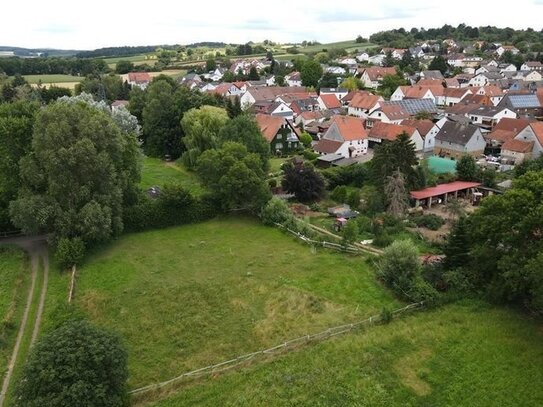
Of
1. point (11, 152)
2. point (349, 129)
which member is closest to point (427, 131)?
point (349, 129)

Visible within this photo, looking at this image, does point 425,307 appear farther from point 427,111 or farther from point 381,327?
point 427,111

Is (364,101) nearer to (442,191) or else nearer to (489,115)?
(489,115)

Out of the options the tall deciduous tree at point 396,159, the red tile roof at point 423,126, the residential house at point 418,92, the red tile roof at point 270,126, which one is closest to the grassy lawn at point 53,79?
the red tile roof at point 270,126

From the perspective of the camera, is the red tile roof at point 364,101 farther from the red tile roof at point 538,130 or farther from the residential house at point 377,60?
the residential house at point 377,60

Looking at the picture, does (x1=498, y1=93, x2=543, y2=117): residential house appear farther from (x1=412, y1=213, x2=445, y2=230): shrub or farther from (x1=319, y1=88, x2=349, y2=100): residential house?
(x1=412, y1=213, x2=445, y2=230): shrub

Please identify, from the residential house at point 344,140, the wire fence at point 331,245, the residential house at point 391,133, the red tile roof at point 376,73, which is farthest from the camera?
the red tile roof at point 376,73

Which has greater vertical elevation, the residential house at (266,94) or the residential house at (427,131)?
the residential house at (266,94)

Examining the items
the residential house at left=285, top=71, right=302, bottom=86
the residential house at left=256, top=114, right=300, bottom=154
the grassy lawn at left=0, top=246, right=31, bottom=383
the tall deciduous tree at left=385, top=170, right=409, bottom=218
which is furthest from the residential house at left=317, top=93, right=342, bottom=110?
the grassy lawn at left=0, top=246, right=31, bottom=383
